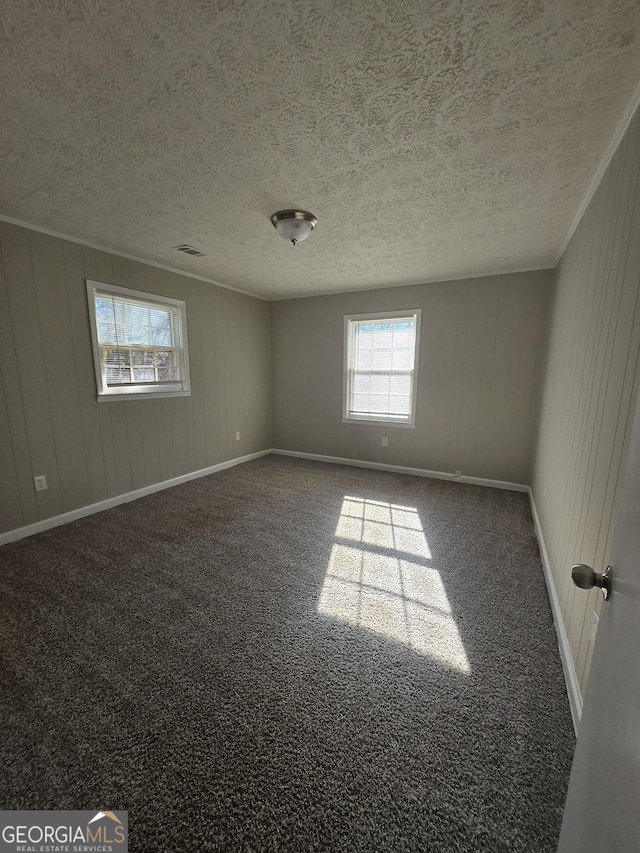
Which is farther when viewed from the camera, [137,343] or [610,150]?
[137,343]

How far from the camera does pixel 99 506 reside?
3293 millimetres

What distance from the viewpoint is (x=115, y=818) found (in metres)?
1.03

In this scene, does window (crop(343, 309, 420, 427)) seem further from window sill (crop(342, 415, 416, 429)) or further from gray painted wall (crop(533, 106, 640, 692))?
gray painted wall (crop(533, 106, 640, 692))

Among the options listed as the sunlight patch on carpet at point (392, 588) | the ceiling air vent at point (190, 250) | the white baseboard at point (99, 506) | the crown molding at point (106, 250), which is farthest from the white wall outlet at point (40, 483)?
the sunlight patch on carpet at point (392, 588)

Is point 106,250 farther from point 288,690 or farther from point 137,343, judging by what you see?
point 288,690

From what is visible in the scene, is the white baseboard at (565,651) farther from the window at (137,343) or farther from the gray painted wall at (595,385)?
the window at (137,343)

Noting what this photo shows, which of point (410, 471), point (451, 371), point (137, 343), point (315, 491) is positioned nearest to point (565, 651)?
point (315, 491)

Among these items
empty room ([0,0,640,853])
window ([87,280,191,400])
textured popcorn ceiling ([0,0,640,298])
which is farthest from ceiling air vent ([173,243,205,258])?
window ([87,280,191,400])

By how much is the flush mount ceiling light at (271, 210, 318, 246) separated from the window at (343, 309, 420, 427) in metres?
2.19

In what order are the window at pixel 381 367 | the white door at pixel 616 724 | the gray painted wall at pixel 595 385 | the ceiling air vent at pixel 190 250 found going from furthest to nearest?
1. the window at pixel 381 367
2. the ceiling air vent at pixel 190 250
3. the gray painted wall at pixel 595 385
4. the white door at pixel 616 724

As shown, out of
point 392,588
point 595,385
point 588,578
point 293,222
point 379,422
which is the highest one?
point 293,222

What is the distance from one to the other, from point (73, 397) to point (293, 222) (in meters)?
2.45

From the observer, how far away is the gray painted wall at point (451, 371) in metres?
3.76

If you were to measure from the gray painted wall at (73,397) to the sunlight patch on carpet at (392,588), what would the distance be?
2.32 metres
